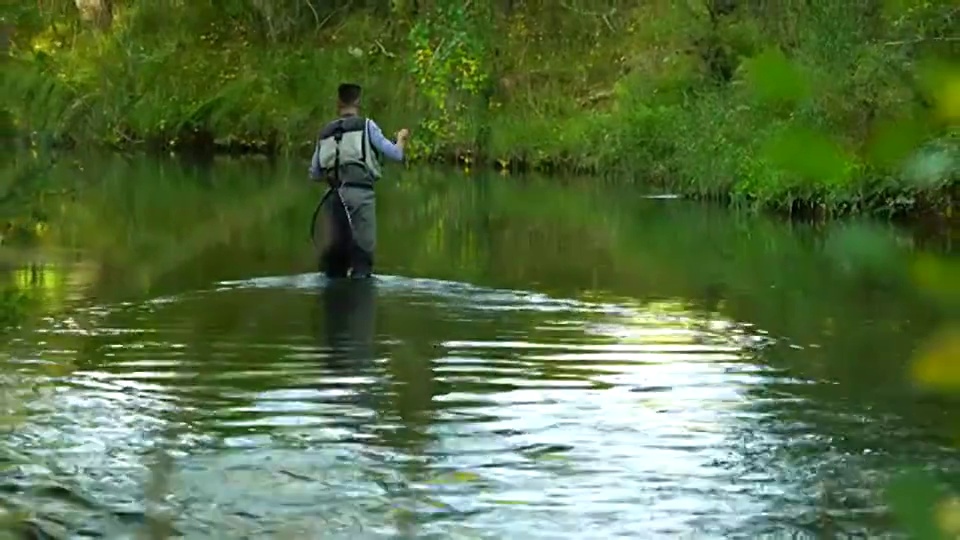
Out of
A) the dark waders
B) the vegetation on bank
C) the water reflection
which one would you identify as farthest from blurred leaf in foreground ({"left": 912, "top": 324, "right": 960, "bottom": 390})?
the vegetation on bank

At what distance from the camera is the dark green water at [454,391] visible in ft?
21.5

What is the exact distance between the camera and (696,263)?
721 inches

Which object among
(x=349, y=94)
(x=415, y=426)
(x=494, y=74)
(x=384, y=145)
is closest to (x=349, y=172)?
(x=384, y=145)

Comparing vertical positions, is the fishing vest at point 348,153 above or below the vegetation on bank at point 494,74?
below

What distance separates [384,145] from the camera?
13.5 meters

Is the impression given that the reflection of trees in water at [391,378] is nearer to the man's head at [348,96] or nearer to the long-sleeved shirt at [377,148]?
the long-sleeved shirt at [377,148]

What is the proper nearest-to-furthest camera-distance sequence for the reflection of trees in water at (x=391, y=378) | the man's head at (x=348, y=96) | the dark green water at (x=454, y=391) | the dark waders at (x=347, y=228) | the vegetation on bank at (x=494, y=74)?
the dark green water at (x=454, y=391)
the reflection of trees in water at (x=391, y=378)
the man's head at (x=348, y=96)
the dark waders at (x=347, y=228)
the vegetation on bank at (x=494, y=74)

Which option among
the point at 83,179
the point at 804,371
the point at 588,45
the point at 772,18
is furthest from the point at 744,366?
the point at 588,45

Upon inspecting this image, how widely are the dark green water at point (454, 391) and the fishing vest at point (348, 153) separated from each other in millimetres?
915

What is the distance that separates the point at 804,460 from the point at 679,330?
15.8 feet

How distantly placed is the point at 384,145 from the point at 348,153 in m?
0.36

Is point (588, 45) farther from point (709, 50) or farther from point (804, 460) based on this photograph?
point (804, 460)

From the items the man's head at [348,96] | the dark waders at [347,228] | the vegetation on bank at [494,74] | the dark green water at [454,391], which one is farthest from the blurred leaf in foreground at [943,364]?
the vegetation on bank at [494,74]

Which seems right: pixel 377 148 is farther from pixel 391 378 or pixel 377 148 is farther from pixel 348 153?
pixel 391 378
